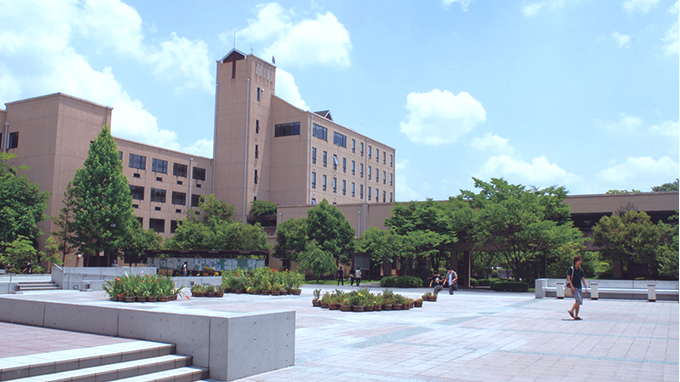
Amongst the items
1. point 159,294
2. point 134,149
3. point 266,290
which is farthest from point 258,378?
point 134,149

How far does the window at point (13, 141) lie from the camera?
178 ft

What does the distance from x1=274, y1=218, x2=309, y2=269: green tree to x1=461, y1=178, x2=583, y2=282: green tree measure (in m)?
16.6

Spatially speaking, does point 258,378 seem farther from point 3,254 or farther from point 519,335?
point 3,254

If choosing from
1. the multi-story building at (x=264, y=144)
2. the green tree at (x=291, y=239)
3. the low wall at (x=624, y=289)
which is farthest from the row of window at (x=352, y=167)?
the low wall at (x=624, y=289)

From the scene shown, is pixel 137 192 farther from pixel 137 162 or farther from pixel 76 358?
pixel 76 358

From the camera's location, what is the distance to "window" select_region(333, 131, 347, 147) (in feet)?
→ 239

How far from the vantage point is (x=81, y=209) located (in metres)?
49.4

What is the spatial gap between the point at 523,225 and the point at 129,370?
1280 inches

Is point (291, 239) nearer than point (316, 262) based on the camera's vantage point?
No

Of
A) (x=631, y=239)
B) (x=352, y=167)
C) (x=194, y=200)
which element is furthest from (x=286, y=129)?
(x=631, y=239)

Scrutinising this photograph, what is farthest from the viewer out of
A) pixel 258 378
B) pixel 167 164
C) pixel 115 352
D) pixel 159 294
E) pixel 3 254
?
pixel 167 164

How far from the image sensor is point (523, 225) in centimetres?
3653

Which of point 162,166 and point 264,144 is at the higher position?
point 264,144

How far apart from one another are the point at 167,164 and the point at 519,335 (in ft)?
185
